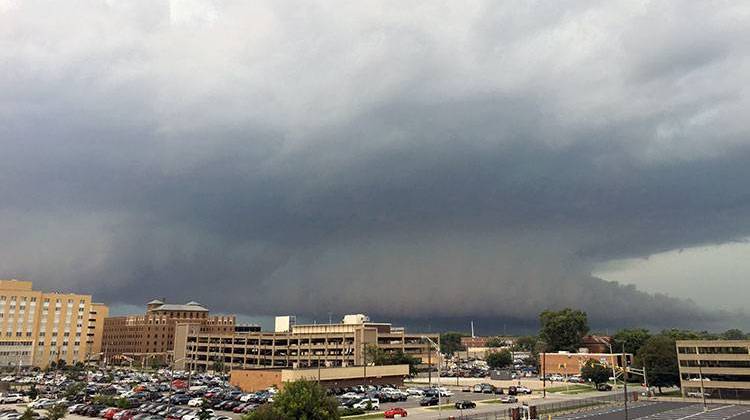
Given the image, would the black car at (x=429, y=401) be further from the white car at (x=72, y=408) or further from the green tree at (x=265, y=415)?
the green tree at (x=265, y=415)

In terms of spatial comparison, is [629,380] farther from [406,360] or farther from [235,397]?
[235,397]

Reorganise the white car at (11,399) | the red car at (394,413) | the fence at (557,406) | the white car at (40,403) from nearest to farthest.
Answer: the fence at (557,406), the red car at (394,413), the white car at (40,403), the white car at (11,399)

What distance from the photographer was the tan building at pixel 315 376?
112062 millimetres

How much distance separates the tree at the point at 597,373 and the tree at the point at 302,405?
107582mm

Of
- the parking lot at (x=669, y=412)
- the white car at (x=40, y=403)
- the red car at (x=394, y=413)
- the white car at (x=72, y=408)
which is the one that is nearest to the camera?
the red car at (x=394, y=413)

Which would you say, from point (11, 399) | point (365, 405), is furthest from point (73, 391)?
point (365, 405)

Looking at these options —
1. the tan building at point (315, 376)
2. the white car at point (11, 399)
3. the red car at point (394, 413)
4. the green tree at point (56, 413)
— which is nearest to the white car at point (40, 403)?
the white car at point (11, 399)

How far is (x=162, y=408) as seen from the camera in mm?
85312

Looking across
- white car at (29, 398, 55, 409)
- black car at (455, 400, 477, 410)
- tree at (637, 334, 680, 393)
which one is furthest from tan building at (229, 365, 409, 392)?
tree at (637, 334, 680, 393)

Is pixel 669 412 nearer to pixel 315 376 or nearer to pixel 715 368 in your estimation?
pixel 715 368

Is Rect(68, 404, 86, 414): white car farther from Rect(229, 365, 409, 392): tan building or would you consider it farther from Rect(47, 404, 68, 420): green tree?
Rect(229, 365, 409, 392): tan building

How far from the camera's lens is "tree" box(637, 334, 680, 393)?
445 ft

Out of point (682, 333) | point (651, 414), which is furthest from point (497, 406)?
point (682, 333)

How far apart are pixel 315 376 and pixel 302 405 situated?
62628mm
